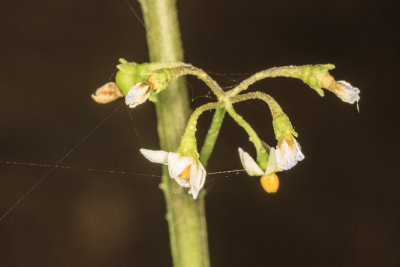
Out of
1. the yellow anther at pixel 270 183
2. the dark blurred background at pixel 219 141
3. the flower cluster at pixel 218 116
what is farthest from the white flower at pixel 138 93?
the dark blurred background at pixel 219 141

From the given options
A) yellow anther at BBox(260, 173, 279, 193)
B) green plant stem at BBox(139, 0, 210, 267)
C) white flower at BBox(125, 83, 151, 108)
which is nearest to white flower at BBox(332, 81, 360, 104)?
yellow anther at BBox(260, 173, 279, 193)

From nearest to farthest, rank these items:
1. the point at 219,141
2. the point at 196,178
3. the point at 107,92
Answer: the point at 196,178 → the point at 107,92 → the point at 219,141

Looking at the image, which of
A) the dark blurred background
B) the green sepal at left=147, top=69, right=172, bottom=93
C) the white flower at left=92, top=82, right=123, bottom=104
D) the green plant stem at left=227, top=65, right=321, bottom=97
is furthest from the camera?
the dark blurred background

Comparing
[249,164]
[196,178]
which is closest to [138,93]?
[196,178]

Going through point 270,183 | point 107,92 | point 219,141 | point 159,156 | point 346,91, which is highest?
point 219,141

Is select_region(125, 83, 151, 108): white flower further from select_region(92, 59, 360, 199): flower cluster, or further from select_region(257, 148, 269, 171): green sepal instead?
select_region(257, 148, 269, 171): green sepal

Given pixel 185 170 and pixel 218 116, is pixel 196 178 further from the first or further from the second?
pixel 218 116
